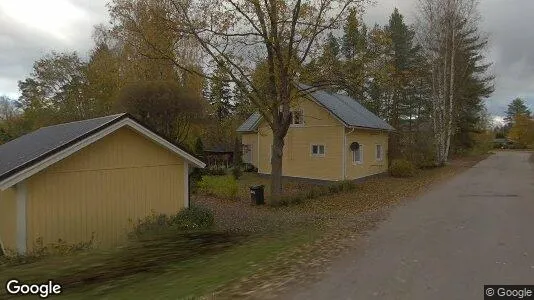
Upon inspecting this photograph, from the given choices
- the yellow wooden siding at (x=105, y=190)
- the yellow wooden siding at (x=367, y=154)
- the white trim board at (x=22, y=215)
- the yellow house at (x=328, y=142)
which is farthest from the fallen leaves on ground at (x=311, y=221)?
the white trim board at (x=22, y=215)

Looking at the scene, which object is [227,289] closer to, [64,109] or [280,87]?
[280,87]

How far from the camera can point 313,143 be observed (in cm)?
2591

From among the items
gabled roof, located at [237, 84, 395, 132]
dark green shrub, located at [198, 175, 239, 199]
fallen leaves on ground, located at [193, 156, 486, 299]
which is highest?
gabled roof, located at [237, 84, 395, 132]

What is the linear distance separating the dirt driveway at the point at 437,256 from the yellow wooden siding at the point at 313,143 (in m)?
10.1

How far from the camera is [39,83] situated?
3966cm

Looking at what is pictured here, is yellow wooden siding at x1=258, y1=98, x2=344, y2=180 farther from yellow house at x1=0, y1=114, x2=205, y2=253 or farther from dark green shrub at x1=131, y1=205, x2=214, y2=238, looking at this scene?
dark green shrub at x1=131, y1=205, x2=214, y2=238

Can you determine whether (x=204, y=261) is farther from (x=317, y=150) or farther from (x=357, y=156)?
(x=357, y=156)

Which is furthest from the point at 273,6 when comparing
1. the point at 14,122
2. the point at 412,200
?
the point at 14,122

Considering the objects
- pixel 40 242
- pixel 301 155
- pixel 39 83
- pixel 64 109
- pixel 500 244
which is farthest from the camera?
pixel 39 83

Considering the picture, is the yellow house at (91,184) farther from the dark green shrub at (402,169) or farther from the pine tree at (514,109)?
the pine tree at (514,109)

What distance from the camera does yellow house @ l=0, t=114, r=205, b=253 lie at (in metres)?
9.66

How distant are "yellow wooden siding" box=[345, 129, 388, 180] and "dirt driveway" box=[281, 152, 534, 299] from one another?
33.3ft

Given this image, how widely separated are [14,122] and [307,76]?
36.6 metres

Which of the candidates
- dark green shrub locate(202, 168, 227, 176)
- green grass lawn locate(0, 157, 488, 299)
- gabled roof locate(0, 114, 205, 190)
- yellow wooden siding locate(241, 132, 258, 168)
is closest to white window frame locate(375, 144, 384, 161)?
yellow wooden siding locate(241, 132, 258, 168)
